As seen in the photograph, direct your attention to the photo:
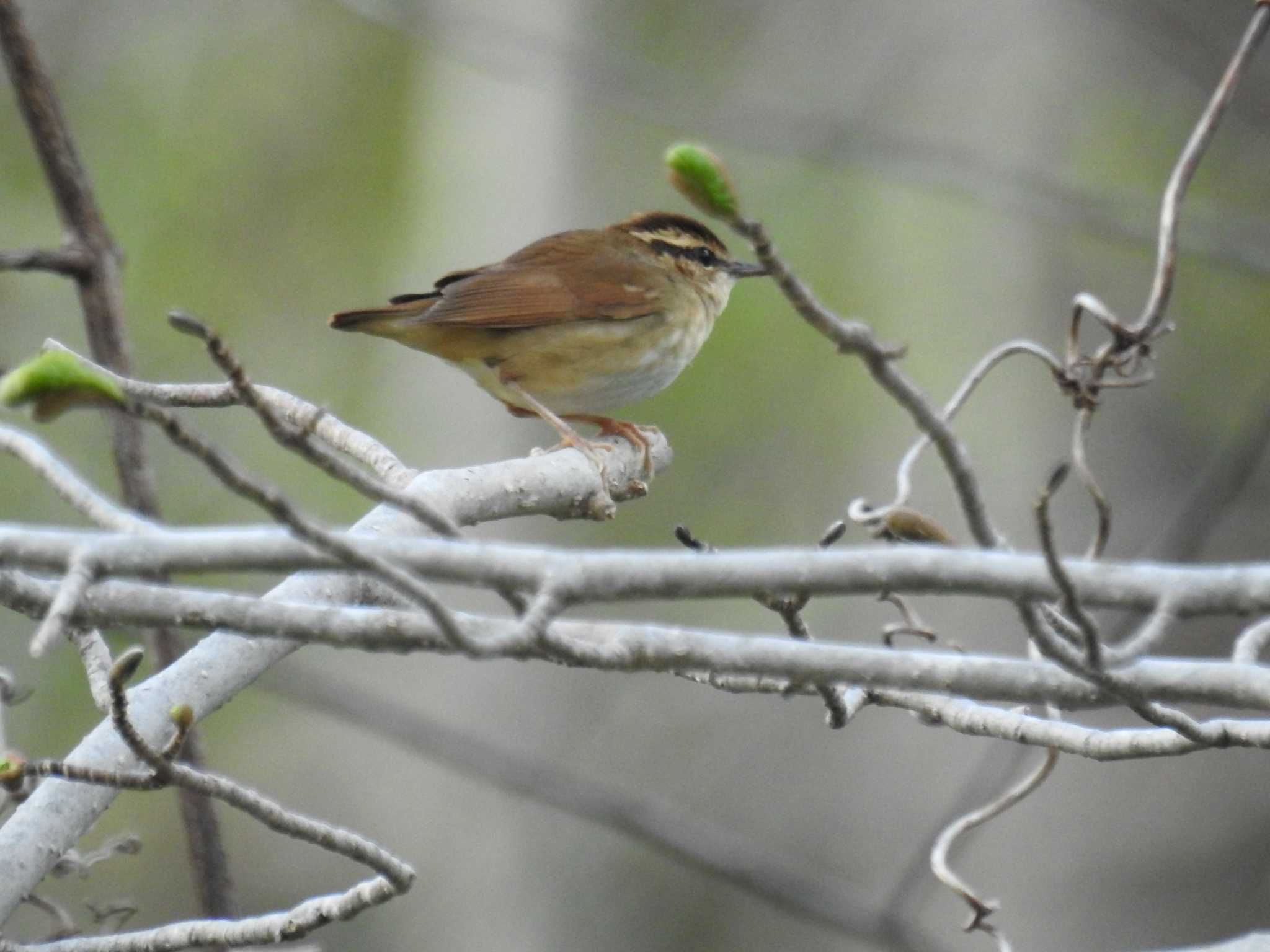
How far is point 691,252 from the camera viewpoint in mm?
5250

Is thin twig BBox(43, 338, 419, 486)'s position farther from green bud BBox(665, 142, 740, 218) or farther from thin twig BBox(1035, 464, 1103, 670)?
thin twig BBox(1035, 464, 1103, 670)

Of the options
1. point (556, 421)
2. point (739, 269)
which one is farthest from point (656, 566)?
point (739, 269)

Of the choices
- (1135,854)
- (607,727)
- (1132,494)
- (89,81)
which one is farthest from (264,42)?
(1135,854)

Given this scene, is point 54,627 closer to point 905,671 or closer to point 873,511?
point 905,671

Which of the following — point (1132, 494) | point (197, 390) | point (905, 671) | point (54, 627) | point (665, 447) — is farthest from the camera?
point (1132, 494)

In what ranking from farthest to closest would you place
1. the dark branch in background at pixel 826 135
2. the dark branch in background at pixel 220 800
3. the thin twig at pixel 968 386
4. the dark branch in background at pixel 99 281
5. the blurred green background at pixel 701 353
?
the blurred green background at pixel 701 353, the dark branch in background at pixel 826 135, the dark branch in background at pixel 99 281, the thin twig at pixel 968 386, the dark branch in background at pixel 220 800

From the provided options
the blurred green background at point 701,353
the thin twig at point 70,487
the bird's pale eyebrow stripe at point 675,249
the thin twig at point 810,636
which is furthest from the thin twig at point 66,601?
the blurred green background at point 701,353

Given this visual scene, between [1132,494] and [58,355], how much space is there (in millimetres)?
7904

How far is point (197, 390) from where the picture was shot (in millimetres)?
2295

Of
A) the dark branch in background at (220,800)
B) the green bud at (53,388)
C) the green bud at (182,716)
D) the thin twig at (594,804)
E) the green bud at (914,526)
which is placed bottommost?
the dark branch in background at (220,800)

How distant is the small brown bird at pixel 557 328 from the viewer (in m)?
4.57

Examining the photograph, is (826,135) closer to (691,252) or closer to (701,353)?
(691,252)

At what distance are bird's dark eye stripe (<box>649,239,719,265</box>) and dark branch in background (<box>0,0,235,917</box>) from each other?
2.31 meters

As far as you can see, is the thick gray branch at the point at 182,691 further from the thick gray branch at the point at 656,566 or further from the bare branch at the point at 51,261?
the bare branch at the point at 51,261
